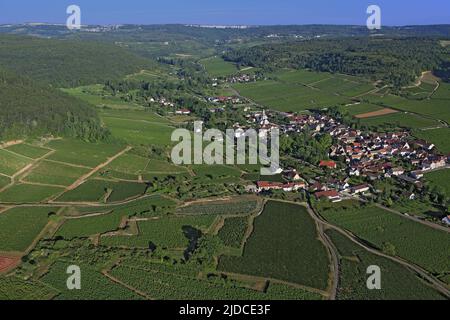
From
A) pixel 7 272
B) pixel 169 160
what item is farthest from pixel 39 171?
pixel 7 272

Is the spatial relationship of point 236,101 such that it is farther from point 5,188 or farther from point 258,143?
point 5,188

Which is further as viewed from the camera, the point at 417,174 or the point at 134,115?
the point at 134,115

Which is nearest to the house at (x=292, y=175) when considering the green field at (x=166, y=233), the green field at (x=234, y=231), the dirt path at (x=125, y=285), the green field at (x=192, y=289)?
the green field at (x=234, y=231)

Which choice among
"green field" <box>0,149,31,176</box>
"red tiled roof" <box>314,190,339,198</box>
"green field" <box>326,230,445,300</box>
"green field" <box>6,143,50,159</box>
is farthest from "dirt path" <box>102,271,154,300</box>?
"green field" <box>6,143,50,159</box>

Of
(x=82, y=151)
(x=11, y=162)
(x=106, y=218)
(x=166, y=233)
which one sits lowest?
(x=166, y=233)

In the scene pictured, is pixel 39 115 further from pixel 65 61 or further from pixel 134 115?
pixel 65 61

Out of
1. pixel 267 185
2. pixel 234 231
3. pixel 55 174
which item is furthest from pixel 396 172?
pixel 55 174

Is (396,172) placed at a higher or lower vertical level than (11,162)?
lower
